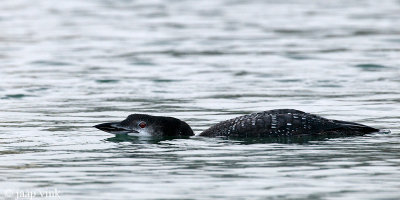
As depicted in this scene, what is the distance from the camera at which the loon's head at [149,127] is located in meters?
13.2

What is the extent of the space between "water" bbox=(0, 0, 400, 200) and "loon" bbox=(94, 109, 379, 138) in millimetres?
244

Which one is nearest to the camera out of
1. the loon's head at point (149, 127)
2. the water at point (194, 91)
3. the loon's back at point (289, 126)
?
the water at point (194, 91)

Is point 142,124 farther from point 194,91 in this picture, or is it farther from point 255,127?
point 194,91

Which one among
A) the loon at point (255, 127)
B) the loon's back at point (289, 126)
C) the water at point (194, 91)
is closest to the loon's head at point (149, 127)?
the loon at point (255, 127)

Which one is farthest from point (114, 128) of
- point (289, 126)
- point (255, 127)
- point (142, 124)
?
point (289, 126)

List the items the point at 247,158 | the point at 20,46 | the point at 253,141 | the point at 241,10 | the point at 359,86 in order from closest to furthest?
the point at 247,158 < the point at 253,141 < the point at 359,86 < the point at 20,46 < the point at 241,10

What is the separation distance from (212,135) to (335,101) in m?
4.04

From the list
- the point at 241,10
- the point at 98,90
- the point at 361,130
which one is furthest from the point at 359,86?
the point at 241,10

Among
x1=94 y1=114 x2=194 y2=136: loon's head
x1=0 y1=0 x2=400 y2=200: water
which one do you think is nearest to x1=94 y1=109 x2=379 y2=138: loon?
x1=94 y1=114 x2=194 y2=136: loon's head

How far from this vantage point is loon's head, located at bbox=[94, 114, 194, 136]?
13.2 m

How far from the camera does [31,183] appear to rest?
1024cm

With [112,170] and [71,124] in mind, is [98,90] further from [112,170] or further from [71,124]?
[112,170]

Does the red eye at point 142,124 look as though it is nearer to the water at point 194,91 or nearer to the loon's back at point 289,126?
the water at point 194,91

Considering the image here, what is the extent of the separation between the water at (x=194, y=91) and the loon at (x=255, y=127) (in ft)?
0.80
